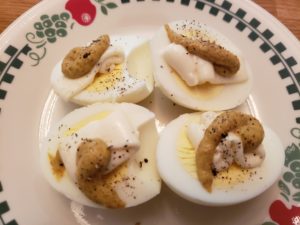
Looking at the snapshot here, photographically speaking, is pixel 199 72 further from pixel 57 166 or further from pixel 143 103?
pixel 57 166

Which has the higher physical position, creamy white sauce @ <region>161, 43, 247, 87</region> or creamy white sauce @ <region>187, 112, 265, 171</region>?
creamy white sauce @ <region>161, 43, 247, 87</region>

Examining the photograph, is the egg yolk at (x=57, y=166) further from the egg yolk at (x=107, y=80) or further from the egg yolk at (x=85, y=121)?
the egg yolk at (x=107, y=80)

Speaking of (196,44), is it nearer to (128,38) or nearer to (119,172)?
(128,38)

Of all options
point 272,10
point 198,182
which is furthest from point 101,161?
point 272,10

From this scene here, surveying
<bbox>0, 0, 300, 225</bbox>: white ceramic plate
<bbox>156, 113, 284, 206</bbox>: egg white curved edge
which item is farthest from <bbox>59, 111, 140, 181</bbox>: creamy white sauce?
<bbox>0, 0, 300, 225</bbox>: white ceramic plate

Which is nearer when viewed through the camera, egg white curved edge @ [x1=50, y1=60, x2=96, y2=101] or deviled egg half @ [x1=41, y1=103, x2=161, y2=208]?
deviled egg half @ [x1=41, y1=103, x2=161, y2=208]

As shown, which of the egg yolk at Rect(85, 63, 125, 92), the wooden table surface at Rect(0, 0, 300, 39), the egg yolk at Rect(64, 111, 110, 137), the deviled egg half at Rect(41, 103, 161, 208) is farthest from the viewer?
the wooden table surface at Rect(0, 0, 300, 39)

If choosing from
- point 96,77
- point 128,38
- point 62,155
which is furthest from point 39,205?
point 128,38

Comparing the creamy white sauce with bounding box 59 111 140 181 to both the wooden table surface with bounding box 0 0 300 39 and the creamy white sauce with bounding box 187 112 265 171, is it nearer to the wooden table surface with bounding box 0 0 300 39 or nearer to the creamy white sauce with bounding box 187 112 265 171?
the creamy white sauce with bounding box 187 112 265 171
